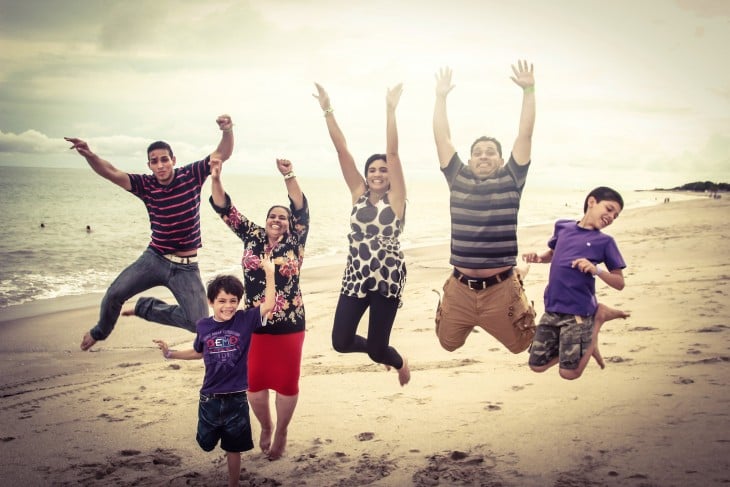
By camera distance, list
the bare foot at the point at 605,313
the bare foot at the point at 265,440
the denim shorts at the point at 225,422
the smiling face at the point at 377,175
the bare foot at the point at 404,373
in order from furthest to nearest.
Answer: the bare foot at the point at 404,373 < the bare foot at the point at 265,440 < the smiling face at the point at 377,175 < the bare foot at the point at 605,313 < the denim shorts at the point at 225,422

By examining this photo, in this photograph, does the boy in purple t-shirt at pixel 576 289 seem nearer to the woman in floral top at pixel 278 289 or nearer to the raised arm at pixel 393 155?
the raised arm at pixel 393 155

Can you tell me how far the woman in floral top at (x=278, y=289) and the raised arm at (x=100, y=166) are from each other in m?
1.16

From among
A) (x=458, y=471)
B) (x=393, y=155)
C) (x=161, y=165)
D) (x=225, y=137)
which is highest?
(x=225, y=137)

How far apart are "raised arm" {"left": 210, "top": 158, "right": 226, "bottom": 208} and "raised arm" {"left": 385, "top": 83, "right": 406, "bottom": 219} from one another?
1478 mm

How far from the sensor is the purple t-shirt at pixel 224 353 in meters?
4.45

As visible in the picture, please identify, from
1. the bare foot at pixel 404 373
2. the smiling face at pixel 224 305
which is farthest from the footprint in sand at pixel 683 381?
the smiling face at pixel 224 305

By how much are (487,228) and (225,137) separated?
2.60m

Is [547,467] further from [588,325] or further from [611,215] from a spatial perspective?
[611,215]

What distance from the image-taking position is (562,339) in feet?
16.7

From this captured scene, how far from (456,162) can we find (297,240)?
1.62m

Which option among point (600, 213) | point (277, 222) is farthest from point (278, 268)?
point (600, 213)

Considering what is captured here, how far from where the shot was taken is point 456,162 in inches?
210

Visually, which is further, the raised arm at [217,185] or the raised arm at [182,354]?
the raised arm at [217,185]

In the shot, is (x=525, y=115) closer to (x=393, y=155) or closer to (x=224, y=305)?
(x=393, y=155)
